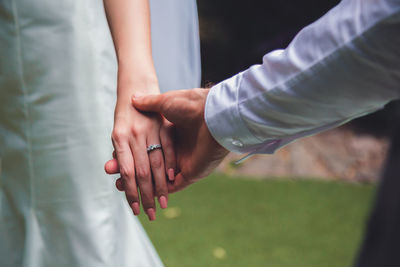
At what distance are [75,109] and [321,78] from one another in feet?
2.16

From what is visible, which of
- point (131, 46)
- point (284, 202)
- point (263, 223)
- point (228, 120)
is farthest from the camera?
point (284, 202)

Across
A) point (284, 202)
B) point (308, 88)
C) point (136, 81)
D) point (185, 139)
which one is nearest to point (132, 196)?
point (185, 139)

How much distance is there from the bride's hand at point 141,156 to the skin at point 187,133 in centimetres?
3

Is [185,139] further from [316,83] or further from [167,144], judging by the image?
[316,83]

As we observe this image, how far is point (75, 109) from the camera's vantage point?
125cm

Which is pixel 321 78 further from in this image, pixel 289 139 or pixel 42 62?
pixel 42 62

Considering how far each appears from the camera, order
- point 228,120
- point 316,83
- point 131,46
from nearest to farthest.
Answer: point 316,83 → point 228,120 → point 131,46

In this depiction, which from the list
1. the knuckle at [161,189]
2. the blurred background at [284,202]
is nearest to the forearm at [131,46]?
the knuckle at [161,189]

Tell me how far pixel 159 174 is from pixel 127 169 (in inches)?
3.2

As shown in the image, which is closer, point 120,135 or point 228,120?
point 228,120

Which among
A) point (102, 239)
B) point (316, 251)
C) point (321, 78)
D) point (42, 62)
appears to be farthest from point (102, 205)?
point (316, 251)

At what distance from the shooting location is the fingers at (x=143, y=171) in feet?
3.79

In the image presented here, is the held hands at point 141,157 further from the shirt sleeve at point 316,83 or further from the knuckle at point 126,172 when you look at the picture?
the shirt sleeve at point 316,83

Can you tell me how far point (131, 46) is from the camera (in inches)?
49.1
